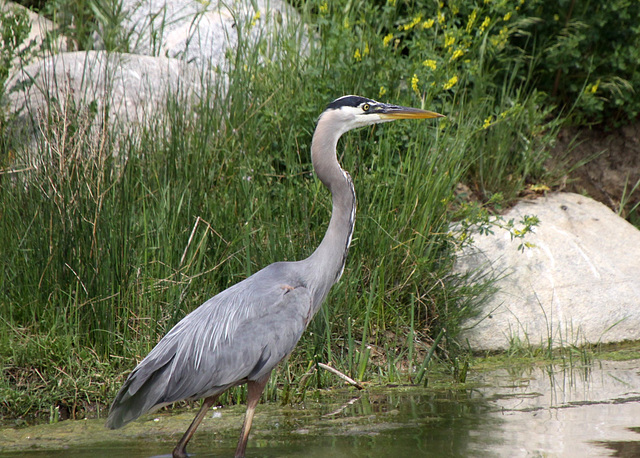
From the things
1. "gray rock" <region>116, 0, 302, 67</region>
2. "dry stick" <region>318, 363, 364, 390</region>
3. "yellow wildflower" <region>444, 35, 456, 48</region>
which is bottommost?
"dry stick" <region>318, 363, 364, 390</region>

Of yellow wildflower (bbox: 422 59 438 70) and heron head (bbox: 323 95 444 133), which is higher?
yellow wildflower (bbox: 422 59 438 70)

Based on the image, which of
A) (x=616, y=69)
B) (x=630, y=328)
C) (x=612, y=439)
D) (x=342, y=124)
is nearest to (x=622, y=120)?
(x=616, y=69)

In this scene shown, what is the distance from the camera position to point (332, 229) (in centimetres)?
400

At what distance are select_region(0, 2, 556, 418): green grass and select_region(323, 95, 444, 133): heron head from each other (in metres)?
0.89

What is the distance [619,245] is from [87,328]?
3955mm

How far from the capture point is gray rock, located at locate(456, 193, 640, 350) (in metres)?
5.30

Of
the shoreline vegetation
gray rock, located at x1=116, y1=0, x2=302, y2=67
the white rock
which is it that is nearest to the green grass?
the shoreline vegetation

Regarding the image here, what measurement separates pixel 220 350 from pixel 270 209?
1.62m

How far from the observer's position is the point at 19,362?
170 inches

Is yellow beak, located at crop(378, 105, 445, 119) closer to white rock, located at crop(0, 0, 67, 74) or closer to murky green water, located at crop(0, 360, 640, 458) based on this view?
murky green water, located at crop(0, 360, 640, 458)

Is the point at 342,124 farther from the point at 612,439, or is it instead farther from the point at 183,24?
the point at 183,24

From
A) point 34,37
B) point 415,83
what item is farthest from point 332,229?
point 34,37

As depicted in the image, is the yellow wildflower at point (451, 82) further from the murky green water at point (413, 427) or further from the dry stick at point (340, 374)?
the dry stick at point (340, 374)

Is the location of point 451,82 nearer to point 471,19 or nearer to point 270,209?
point 471,19
